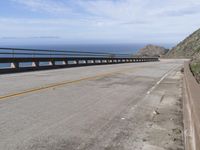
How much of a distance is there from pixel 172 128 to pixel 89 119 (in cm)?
191

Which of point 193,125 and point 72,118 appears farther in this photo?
point 72,118

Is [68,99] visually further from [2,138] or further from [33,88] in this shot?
[2,138]

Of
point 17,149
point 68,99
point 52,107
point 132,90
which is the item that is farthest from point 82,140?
point 132,90

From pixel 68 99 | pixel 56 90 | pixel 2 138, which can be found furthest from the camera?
pixel 56 90

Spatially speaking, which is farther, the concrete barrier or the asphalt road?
the asphalt road

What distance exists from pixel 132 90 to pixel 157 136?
6974 mm

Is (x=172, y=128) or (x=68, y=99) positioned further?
(x=68, y=99)

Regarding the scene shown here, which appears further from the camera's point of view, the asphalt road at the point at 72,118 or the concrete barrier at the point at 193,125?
the asphalt road at the point at 72,118

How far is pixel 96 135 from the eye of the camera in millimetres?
6785

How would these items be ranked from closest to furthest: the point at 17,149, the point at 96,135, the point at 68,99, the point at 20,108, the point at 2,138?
the point at 17,149, the point at 2,138, the point at 96,135, the point at 20,108, the point at 68,99

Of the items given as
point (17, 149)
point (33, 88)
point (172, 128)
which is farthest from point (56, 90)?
point (17, 149)

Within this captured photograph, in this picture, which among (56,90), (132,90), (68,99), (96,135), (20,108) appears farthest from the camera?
(132,90)

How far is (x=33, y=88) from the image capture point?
42.1 ft

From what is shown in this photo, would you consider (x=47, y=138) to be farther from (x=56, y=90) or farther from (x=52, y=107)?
(x=56, y=90)
